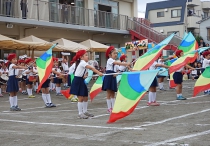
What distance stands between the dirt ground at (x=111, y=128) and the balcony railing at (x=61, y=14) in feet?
39.8

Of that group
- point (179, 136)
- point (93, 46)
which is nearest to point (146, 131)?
point (179, 136)

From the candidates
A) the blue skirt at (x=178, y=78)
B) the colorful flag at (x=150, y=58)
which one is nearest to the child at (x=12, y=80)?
the colorful flag at (x=150, y=58)

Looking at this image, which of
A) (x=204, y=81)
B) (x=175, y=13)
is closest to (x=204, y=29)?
(x=175, y=13)

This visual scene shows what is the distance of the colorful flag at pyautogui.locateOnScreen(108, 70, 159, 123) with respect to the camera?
29.3 feet

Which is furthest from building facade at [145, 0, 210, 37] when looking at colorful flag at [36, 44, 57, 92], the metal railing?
colorful flag at [36, 44, 57, 92]

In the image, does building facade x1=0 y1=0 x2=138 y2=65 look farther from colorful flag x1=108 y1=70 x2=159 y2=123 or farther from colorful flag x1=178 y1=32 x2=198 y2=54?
colorful flag x1=108 y1=70 x2=159 y2=123

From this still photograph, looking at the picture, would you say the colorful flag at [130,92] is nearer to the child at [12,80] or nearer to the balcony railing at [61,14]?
the child at [12,80]

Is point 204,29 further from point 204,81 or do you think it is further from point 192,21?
point 204,81

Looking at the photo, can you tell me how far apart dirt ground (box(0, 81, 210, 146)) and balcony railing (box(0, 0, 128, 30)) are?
1213 centimetres

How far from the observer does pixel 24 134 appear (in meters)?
8.36

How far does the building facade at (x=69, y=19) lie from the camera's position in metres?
23.3

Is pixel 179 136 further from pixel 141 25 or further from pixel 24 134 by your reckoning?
pixel 141 25

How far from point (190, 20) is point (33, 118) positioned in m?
43.6

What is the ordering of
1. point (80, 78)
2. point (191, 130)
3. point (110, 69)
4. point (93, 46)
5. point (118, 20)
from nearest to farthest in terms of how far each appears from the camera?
point (191, 130)
point (80, 78)
point (110, 69)
point (93, 46)
point (118, 20)
